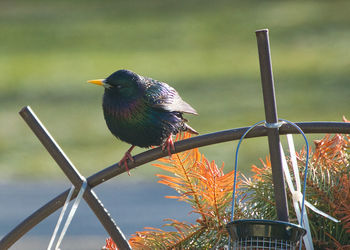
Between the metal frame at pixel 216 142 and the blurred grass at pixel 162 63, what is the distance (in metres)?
5.77

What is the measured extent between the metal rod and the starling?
0.50m

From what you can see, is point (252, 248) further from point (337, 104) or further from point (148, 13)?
point (148, 13)

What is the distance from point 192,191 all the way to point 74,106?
9086mm

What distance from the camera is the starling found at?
234 centimetres

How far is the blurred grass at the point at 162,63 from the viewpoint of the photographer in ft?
31.0

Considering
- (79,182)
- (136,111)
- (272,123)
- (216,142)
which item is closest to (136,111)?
(136,111)

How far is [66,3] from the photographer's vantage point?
15.7 meters

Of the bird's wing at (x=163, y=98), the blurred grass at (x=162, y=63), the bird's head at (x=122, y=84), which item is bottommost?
the blurred grass at (x=162, y=63)

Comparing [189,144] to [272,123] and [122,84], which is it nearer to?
[272,123]

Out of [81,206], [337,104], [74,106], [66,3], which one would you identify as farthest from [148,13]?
[81,206]

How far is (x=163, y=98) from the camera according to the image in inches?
96.8

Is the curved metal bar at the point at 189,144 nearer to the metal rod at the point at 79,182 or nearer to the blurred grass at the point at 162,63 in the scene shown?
the metal rod at the point at 79,182

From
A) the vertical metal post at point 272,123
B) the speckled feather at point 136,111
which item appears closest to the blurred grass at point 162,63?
the speckled feather at point 136,111

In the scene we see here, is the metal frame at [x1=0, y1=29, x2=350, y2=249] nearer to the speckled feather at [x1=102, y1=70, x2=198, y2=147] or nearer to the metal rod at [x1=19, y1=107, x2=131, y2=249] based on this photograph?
the metal rod at [x1=19, y1=107, x2=131, y2=249]
